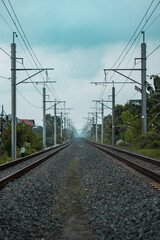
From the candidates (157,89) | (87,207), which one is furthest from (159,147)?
(87,207)

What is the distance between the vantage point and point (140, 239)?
4543mm

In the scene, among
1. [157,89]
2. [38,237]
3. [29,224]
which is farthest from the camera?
[157,89]

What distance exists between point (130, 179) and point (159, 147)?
1462cm

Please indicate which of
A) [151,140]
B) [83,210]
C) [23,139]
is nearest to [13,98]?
[23,139]

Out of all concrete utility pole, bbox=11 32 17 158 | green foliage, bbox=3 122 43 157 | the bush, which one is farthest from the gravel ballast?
the bush

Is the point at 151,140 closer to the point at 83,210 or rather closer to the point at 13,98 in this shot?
the point at 13,98

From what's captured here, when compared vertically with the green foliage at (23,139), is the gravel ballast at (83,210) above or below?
below

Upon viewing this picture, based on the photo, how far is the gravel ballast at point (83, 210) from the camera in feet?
16.5

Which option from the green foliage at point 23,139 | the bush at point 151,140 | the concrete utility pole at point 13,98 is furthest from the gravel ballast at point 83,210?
the bush at point 151,140

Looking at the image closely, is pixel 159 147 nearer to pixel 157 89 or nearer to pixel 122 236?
pixel 157 89

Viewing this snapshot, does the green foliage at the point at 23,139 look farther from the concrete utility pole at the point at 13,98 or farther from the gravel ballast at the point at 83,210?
the gravel ballast at the point at 83,210

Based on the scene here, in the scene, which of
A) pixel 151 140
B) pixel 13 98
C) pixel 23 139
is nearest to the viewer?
pixel 13 98

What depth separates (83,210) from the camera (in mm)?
7105

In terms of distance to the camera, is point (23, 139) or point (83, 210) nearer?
point (83, 210)
